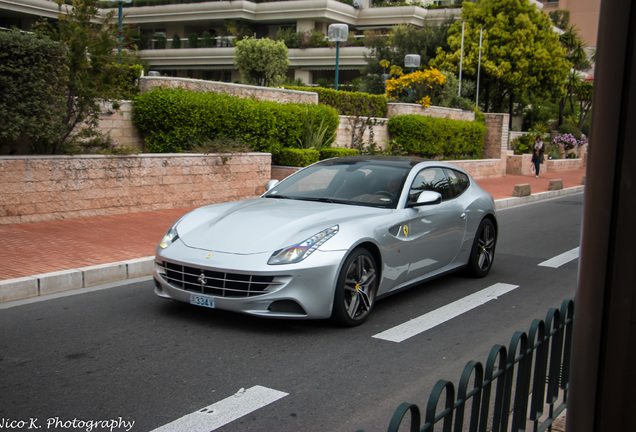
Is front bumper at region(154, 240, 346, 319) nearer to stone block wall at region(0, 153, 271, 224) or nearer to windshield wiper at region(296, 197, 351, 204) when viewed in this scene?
windshield wiper at region(296, 197, 351, 204)

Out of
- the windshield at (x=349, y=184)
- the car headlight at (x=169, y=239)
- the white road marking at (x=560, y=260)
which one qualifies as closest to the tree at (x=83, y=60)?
the windshield at (x=349, y=184)

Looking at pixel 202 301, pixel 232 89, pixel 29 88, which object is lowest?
pixel 202 301

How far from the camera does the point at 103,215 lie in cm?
1173

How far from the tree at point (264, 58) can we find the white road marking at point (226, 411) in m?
36.5

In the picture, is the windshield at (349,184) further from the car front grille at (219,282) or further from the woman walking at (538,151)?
the woman walking at (538,151)

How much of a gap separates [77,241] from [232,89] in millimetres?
8675

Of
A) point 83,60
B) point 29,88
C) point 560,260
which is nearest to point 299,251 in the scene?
point 560,260

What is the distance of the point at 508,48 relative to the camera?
129 feet

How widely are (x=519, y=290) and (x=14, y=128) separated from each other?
26.9 feet

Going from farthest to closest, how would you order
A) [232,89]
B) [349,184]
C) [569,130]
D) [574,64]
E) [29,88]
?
[574,64]
[569,130]
[232,89]
[29,88]
[349,184]

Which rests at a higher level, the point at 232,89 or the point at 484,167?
the point at 232,89

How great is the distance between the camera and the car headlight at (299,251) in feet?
17.9

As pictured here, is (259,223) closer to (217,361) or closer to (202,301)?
(202,301)

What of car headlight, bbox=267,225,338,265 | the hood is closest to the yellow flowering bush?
the hood
